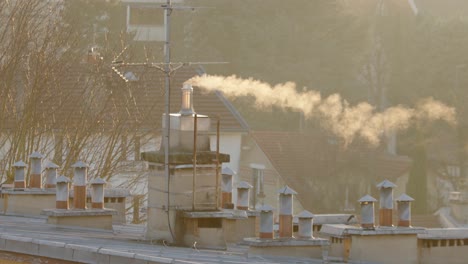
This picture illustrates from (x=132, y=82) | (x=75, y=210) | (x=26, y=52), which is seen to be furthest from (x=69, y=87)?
(x=75, y=210)

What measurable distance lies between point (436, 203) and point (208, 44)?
50.4 ft

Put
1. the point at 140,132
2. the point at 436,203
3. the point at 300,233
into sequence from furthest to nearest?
1. the point at 436,203
2. the point at 140,132
3. the point at 300,233

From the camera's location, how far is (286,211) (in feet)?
74.2

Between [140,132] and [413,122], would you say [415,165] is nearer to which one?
[413,122]

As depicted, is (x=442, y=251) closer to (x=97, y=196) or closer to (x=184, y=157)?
(x=184, y=157)

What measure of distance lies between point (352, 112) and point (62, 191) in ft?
165

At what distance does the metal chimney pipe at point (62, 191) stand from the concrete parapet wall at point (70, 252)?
341 cm

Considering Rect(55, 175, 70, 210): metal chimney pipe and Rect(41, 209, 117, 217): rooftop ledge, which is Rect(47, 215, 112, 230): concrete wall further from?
Rect(55, 175, 70, 210): metal chimney pipe

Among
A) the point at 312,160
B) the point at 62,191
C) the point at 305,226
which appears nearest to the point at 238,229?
the point at 62,191

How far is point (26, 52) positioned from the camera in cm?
4572

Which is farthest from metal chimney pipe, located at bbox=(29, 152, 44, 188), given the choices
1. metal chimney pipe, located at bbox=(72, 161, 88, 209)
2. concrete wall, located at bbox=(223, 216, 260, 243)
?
concrete wall, located at bbox=(223, 216, 260, 243)

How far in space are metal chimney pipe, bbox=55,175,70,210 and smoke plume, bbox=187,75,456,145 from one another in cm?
4147

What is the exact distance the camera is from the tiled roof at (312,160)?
211 ft

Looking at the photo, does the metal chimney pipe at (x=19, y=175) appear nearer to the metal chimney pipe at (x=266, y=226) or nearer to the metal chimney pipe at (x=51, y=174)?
the metal chimney pipe at (x=51, y=174)
